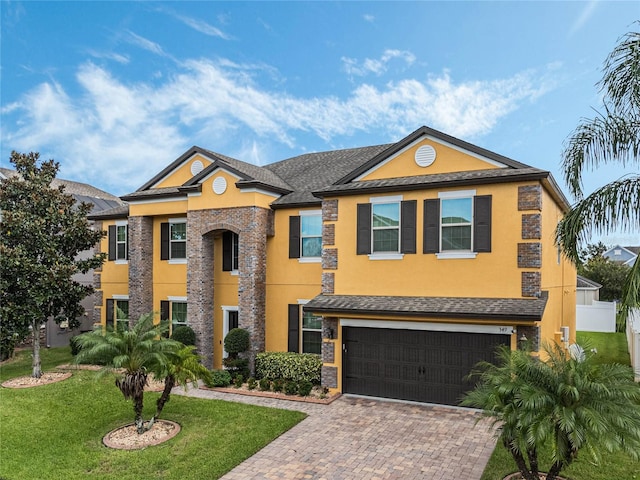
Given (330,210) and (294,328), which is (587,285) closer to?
(294,328)

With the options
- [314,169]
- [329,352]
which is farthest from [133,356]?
[314,169]

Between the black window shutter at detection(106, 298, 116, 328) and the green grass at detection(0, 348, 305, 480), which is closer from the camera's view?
the green grass at detection(0, 348, 305, 480)

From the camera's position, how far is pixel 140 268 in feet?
58.7

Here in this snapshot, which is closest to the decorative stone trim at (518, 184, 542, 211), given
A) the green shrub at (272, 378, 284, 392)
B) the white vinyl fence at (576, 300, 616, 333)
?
the green shrub at (272, 378, 284, 392)

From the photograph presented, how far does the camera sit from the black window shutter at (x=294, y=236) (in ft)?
51.9

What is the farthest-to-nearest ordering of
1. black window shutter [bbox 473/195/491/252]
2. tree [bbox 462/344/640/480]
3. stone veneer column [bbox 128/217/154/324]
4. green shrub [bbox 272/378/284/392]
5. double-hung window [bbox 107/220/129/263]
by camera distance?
double-hung window [bbox 107/220/129/263] < stone veneer column [bbox 128/217/154/324] < green shrub [bbox 272/378/284/392] < black window shutter [bbox 473/195/491/252] < tree [bbox 462/344/640/480]

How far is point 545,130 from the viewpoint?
1647cm

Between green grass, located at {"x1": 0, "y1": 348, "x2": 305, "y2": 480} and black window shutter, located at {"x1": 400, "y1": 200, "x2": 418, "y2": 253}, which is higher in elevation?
black window shutter, located at {"x1": 400, "y1": 200, "x2": 418, "y2": 253}

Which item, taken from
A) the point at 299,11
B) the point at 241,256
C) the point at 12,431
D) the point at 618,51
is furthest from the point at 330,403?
the point at 299,11

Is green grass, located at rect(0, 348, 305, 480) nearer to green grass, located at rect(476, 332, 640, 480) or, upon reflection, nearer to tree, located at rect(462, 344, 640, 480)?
green grass, located at rect(476, 332, 640, 480)

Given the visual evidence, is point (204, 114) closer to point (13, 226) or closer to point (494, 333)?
point (13, 226)

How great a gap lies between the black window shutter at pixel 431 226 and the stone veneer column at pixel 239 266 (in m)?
6.07

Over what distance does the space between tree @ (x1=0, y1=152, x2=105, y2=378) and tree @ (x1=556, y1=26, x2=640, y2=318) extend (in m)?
15.7

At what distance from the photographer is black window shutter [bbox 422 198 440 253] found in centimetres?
1230
